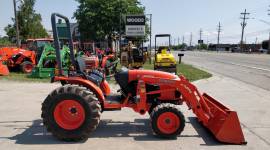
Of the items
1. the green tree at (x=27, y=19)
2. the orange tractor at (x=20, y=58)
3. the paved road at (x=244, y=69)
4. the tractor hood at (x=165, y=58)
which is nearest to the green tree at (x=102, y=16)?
the green tree at (x=27, y=19)

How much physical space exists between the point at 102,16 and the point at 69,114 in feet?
108

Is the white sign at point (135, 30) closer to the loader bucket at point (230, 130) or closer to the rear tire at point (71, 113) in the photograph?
the rear tire at point (71, 113)

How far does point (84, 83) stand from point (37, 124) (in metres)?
1.62

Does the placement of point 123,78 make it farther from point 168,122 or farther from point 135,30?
point 135,30

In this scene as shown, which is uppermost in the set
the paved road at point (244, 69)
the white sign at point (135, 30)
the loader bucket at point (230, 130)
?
the white sign at point (135, 30)

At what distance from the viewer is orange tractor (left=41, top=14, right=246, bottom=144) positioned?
231 inches

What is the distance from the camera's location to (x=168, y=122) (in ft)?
19.8

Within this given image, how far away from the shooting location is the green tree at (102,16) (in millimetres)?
37812

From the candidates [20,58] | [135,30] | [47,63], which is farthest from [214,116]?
[135,30]

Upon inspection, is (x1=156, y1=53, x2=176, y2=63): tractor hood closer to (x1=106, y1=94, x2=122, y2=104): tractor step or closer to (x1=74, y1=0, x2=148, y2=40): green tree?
(x1=106, y1=94, x2=122, y2=104): tractor step

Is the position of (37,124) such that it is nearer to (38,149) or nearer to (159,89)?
(38,149)

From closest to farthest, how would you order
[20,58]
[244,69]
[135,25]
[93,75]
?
1. [93,75]
2. [20,58]
3. [244,69]
4. [135,25]

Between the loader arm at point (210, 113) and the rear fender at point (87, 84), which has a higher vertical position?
the rear fender at point (87, 84)

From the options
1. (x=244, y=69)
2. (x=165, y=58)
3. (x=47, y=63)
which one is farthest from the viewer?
A: (x=244, y=69)
